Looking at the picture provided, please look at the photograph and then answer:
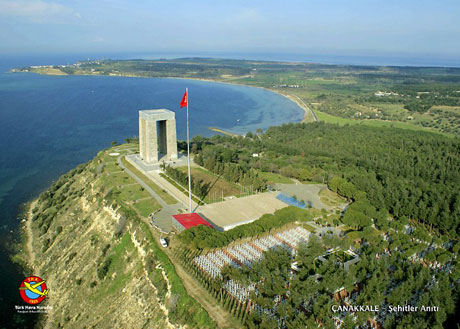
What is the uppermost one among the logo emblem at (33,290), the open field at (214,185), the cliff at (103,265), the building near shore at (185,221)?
the building near shore at (185,221)

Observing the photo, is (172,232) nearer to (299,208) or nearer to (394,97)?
(299,208)

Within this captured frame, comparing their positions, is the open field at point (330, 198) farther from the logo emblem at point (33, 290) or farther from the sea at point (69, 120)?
the logo emblem at point (33, 290)

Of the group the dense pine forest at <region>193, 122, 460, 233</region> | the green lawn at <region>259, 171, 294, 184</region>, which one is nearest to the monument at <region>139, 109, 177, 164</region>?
the dense pine forest at <region>193, 122, 460, 233</region>

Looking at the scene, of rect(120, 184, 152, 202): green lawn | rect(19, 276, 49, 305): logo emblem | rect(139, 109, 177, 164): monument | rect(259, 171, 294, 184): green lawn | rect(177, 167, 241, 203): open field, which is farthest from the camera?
rect(259, 171, 294, 184): green lawn

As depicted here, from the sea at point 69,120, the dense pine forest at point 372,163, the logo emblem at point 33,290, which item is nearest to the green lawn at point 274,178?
the dense pine forest at point 372,163

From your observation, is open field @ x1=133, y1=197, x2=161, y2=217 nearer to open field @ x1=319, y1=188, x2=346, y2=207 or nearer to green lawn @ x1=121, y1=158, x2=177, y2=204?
green lawn @ x1=121, y1=158, x2=177, y2=204
